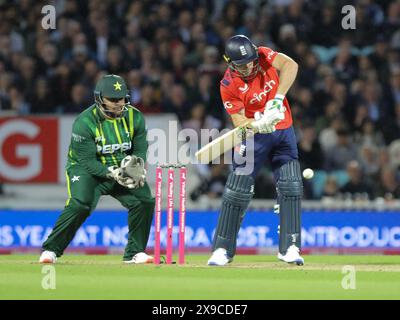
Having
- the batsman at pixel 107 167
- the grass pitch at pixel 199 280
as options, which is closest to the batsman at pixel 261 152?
the grass pitch at pixel 199 280

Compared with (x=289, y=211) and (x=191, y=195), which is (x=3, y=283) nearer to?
(x=289, y=211)

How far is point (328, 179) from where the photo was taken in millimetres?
14703

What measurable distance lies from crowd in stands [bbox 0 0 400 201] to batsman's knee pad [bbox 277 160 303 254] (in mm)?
4652

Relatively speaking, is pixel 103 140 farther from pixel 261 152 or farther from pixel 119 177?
pixel 261 152

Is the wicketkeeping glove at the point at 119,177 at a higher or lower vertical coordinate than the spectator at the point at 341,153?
lower

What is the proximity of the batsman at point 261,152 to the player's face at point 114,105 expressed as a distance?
943 mm

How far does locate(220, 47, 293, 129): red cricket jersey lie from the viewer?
9.98 metres

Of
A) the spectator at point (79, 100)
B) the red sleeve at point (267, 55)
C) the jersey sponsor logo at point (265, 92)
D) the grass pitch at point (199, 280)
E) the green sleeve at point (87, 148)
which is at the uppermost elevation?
the spectator at point (79, 100)

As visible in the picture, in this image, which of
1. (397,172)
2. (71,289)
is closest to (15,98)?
(397,172)

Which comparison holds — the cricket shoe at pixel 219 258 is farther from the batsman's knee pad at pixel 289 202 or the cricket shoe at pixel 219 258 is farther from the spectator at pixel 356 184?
the spectator at pixel 356 184

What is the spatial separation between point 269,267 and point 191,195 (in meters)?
4.81

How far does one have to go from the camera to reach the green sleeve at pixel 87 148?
10.3 meters

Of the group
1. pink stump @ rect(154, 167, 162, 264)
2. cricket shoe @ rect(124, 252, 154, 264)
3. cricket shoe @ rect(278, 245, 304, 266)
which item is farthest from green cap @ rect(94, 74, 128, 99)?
cricket shoe @ rect(278, 245, 304, 266)

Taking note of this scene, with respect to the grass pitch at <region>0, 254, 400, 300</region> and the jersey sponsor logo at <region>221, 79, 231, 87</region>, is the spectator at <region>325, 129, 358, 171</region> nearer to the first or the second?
the grass pitch at <region>0, 254, 400, 300</region>
